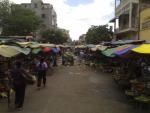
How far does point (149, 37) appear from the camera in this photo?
33625 millimetres

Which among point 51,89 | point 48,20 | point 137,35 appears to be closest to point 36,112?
point 51,89

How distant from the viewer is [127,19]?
4838 centimetres

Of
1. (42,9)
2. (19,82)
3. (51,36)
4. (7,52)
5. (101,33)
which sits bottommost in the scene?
(19,82)

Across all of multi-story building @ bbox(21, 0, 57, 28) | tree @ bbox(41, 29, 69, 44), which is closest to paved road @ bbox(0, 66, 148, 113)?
tree @ bbox(41, 29, 69, 44)

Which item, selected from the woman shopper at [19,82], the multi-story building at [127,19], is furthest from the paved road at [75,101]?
the multi-story building at [127,19]

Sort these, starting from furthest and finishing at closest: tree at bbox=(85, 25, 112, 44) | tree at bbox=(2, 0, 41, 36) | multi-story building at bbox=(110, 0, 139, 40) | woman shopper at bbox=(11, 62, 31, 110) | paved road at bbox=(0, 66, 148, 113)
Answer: tree at bbox=(85, 25, 112, 44)
tree at bbox=(2, 0, 41, 36)
multi-story building at bbox=(110, 0, 139, 40)
paved road at bbox=(0, 66, 148, 113)
woman shopper at bbox=(11, 62, 31, 110)

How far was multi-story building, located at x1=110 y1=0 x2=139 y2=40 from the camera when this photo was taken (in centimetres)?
4306

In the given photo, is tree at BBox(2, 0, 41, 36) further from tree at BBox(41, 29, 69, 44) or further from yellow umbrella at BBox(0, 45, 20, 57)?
yellow umbrella at BBox(0, 45, 20, 57)

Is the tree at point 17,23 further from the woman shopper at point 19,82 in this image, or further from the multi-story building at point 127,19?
the woman shopper at point 19,82

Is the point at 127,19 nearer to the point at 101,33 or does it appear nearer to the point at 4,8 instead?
the point at 101,33

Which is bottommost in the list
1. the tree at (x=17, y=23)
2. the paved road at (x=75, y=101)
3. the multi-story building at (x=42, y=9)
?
the paved road at (x=75, y=101)

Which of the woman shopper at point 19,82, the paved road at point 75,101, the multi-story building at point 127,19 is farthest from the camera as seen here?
the multi-story building at point 127,19

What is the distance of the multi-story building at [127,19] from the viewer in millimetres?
43062

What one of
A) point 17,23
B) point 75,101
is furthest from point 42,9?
point 75,101
